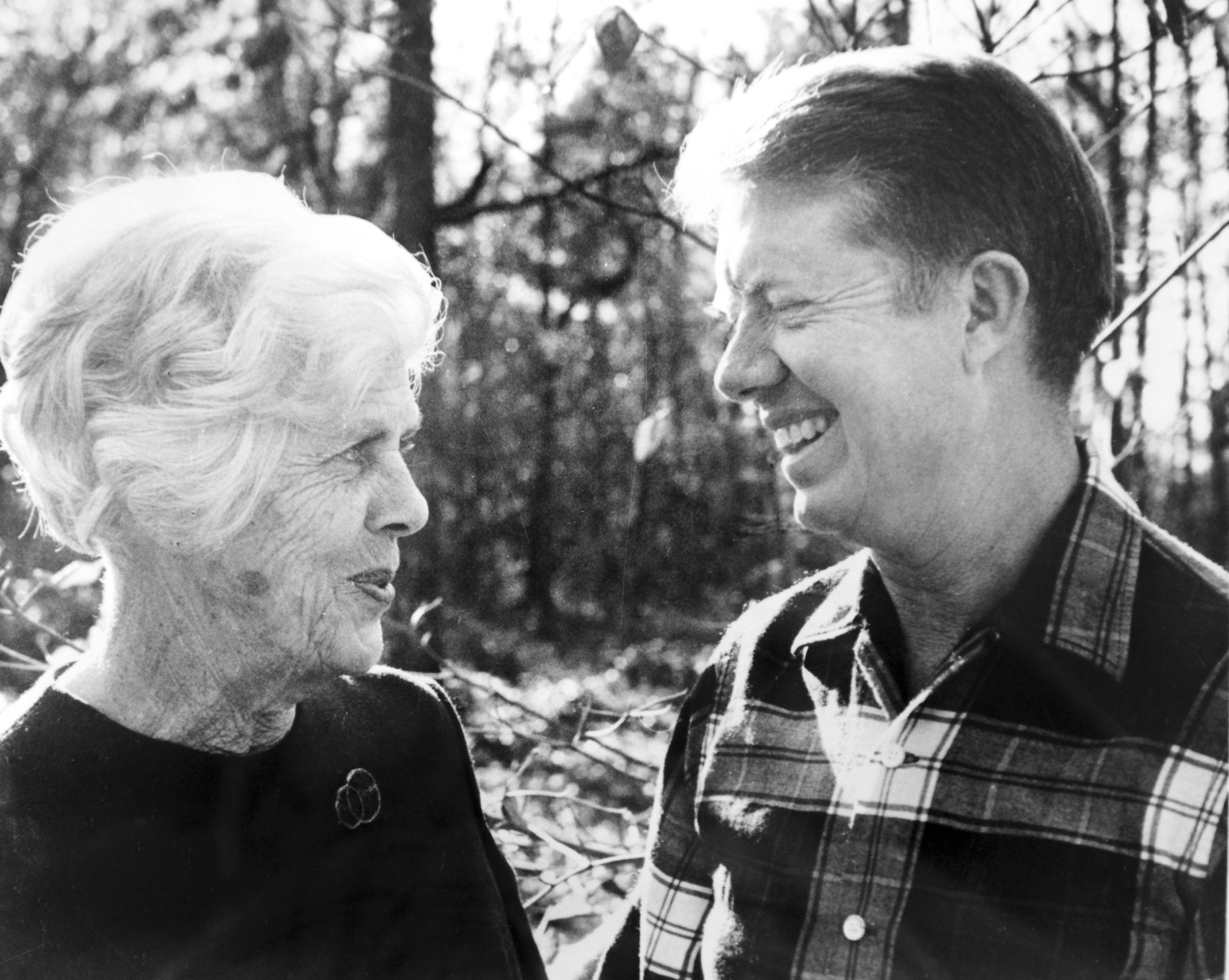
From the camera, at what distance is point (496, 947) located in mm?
1497

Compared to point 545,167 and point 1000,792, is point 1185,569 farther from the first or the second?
point 545,167

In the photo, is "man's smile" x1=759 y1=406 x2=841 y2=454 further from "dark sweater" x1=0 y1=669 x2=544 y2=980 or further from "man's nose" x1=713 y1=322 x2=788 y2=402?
"dark sweater" x1=0 y1=669 x2=544 y2=980

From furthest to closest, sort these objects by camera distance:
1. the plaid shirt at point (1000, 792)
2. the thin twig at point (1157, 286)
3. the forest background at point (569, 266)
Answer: the forest background at point (569, 266) → the thin twig at point (1157, 286) → the plaid shirt at point (1000, 792)

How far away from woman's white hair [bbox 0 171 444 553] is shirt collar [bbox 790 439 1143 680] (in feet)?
2.55

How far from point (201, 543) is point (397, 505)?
0.73ft

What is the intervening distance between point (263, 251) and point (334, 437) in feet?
0.72

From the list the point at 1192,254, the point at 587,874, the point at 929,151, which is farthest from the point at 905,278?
the point at 587,874

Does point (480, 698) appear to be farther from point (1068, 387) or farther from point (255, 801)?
point (1068, 387)

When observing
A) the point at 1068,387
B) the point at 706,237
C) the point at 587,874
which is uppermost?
the point at 706,237

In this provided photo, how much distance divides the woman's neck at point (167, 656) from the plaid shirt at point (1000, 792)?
0.60 meters

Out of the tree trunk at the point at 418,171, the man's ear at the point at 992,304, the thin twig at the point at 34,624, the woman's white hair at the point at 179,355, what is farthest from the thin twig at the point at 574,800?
the man's ear at the point at 992,304

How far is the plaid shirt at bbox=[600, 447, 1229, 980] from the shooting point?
3.70 feet

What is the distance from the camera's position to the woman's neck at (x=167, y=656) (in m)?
1.32

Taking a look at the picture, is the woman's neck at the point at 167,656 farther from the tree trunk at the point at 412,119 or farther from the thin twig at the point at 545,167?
the thin twig at the point at 545,167
